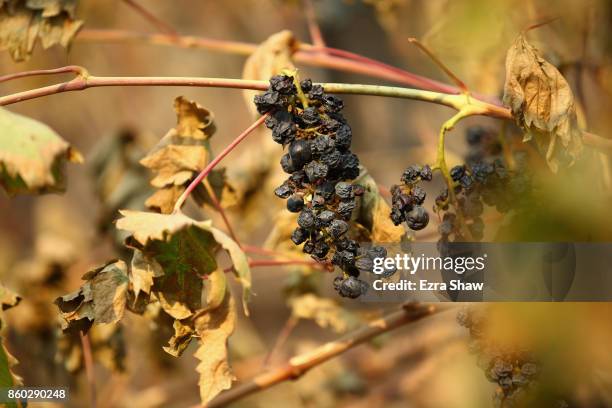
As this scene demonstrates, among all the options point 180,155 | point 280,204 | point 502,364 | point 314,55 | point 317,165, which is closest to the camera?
point 317,165

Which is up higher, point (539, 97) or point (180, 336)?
point (539, 97)

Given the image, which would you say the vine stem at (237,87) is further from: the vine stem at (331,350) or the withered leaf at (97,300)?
the vine stem at (331,350)

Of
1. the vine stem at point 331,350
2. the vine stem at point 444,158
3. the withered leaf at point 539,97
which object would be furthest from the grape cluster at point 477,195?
the vine stem at point 331,350

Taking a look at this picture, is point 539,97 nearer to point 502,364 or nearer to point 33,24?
point 502,364

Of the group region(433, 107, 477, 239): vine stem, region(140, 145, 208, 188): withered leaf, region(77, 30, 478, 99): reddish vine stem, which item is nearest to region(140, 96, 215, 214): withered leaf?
region(140, 145, 208, 188): withered leaf

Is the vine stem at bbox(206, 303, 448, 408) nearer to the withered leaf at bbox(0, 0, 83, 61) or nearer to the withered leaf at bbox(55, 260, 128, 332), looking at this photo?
the withered leaf at bbox(55, 260, 128, 332)

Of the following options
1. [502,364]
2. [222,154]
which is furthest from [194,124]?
[502,364]
